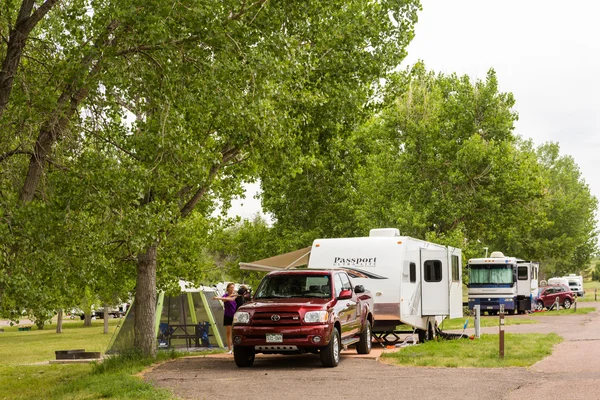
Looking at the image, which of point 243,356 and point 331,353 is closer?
point 331,353

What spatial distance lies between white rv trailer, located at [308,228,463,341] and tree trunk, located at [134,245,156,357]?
12.3ft

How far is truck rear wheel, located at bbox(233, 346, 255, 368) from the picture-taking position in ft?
50.1

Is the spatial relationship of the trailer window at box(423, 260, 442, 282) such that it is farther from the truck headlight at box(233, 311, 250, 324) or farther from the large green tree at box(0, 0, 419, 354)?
the truck headlight at box(233, 311, 250, 324)

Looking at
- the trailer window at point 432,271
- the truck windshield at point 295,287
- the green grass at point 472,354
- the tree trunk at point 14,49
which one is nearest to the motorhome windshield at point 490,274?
the green grass at point 472,354

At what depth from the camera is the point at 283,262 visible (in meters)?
23.3

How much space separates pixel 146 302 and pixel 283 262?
5.59 meters

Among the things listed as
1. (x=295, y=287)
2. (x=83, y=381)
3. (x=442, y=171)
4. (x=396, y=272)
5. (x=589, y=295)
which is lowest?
(x=83, y=381)

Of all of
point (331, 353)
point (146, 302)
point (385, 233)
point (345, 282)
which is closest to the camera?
point (331, 353)

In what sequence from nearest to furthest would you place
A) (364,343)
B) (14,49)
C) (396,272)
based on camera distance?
(14,49) < (364,343) < (396,272)

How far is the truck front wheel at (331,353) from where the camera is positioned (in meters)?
15.0

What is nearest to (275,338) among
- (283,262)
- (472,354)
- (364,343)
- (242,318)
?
(242,318)

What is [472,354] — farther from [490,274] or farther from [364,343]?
[490,274]

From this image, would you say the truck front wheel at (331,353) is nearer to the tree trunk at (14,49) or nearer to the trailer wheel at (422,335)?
Answer: the trailer wheel at (422,335)

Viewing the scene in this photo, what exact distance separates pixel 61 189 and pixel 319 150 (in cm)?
758
